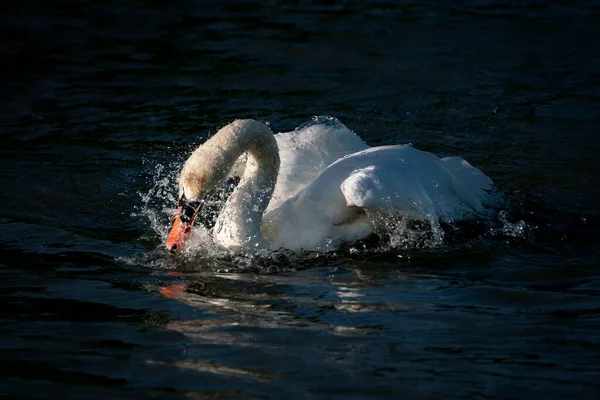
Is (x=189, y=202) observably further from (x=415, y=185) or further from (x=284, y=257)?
(x=415, y=185)

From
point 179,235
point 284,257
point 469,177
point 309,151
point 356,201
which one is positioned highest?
point 309,151

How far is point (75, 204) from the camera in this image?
901 cm

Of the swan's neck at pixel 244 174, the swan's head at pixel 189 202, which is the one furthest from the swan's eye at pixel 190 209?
the swan's neck at pixel 244 174

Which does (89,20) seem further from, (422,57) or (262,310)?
(262,310)

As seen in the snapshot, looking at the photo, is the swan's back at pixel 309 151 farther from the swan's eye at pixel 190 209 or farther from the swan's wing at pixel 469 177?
the swan's eye at pixel 190 209

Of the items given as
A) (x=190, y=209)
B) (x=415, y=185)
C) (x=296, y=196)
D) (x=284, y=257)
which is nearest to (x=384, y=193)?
(x=415, y=185)

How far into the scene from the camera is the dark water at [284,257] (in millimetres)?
5254

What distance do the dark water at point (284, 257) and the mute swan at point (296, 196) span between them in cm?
25

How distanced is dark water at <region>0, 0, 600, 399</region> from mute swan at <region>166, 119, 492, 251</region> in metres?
0.25

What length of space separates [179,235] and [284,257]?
31.9 inches

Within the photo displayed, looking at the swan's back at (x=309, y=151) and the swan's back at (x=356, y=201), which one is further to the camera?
the swan's back at (x=309, y=151)

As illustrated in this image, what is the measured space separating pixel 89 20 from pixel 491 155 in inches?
301

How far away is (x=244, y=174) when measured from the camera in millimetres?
7965

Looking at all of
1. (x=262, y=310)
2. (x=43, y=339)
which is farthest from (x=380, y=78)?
(x=43, y=339)
